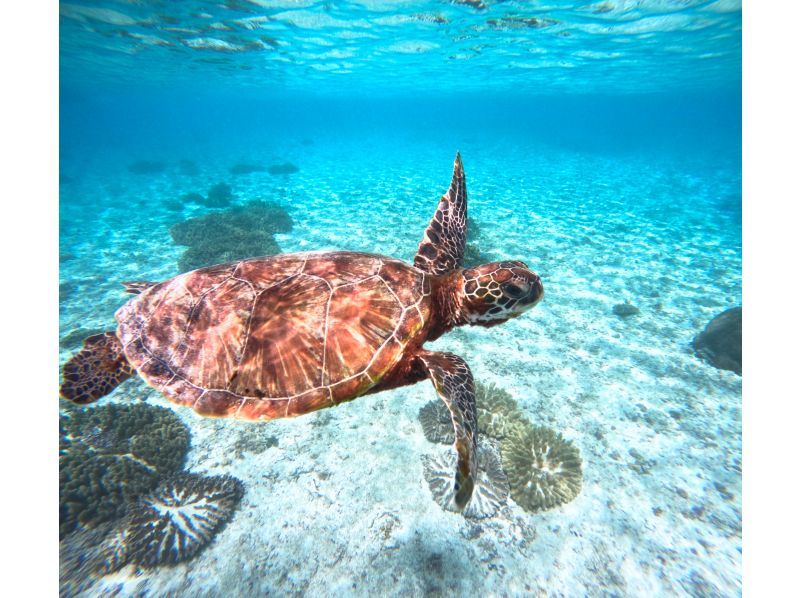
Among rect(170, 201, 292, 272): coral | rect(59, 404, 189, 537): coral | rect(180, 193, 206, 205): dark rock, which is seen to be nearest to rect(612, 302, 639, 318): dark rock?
rect(59, 404, 189, 537): coral

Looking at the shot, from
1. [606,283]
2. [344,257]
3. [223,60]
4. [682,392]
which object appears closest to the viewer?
[344,257]

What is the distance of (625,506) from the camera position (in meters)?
3.94

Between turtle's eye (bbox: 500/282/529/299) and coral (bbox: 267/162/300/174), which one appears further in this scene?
coral (bbox: 267/162/300/174)

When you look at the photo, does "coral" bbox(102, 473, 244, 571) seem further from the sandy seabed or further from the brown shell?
the brown shell

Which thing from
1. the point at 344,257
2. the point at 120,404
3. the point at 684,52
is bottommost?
the point at 120,404

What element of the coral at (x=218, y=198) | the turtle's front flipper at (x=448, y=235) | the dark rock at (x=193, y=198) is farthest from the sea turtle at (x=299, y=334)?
the dark rock at (x=193, y=198)

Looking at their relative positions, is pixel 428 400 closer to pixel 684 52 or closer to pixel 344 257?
pixel 344 257

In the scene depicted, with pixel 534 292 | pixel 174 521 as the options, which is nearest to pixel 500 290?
pixel 534 292

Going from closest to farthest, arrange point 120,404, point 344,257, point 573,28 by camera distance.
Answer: point 344,257 → point 120,404 → point 573,28

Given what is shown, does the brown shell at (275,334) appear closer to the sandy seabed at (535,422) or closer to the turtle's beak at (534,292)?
the turtle's beak at (534,292)

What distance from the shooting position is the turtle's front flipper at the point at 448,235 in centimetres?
431

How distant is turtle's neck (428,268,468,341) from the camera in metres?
3.74
